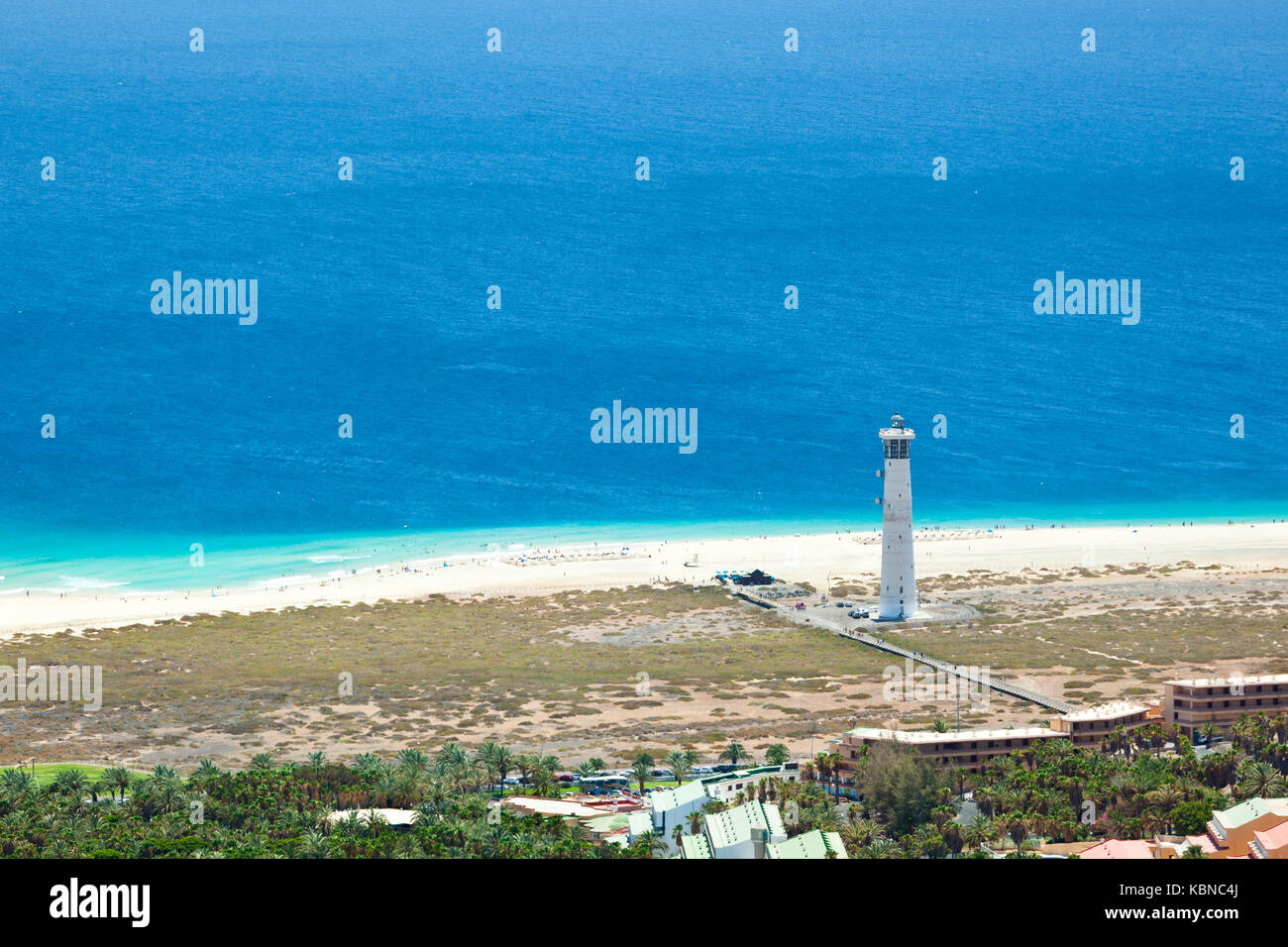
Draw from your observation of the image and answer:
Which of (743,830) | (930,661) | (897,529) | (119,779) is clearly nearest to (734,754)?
(743,830)

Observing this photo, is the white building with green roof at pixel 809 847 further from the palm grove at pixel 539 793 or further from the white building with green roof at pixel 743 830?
the palm grove at pixel 539 793

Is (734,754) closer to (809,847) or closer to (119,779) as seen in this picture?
(809,847)

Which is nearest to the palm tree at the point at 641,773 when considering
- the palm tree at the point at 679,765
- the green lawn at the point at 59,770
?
the palm tree at the point at 679,765
